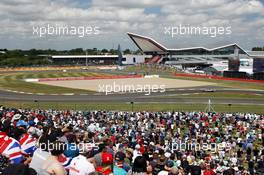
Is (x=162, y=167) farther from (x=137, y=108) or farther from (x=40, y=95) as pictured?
(x=40, y=95)

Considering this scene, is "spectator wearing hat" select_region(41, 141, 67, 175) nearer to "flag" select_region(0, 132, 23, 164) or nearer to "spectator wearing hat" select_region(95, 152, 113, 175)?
"spectator wearing hat" select_region(95, 152, 113, 175)

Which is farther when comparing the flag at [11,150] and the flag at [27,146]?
the flag at [27,146]

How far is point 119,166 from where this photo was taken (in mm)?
6707

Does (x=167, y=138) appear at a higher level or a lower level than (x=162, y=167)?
lower

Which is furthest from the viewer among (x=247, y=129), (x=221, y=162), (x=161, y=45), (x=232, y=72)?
(x=161, y=45)

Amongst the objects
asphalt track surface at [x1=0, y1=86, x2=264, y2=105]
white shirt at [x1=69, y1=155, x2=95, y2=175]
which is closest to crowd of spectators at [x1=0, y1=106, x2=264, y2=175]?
white shirt at [x1=69, y1=155, x2=95, y2=175]

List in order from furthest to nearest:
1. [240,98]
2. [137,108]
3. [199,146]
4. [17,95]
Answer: [17,95] < [240,98] < [137,108] < [199,146]

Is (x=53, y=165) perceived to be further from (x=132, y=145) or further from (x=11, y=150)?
(x=132, y=145)

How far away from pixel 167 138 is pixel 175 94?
107ft

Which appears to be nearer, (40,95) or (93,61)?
(40,95)

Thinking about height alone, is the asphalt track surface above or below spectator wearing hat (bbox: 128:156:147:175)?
below

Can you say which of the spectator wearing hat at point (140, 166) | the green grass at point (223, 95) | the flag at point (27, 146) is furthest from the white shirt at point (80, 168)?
the green grass at point (223, 95)

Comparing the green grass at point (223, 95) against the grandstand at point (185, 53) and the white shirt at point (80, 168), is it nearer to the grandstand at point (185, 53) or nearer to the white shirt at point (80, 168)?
the white shirt at point (80, 168)

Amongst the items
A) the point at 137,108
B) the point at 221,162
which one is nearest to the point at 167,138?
the point at 221,162
